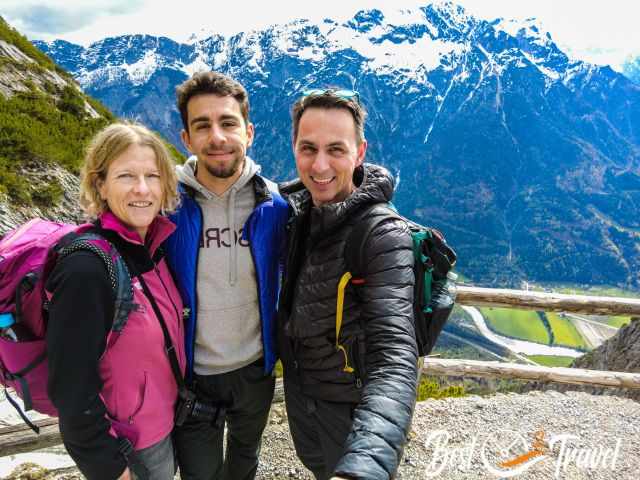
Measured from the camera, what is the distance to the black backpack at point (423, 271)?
2.17 metres

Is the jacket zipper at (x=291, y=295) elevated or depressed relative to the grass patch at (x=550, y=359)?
elevated

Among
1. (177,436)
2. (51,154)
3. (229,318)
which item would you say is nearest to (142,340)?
(229,318)

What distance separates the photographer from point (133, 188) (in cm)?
227

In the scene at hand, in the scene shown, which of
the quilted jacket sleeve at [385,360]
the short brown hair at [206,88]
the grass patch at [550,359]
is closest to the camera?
the quilted jacket sleeve at [385,360]

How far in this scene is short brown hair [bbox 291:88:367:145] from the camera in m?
2.41

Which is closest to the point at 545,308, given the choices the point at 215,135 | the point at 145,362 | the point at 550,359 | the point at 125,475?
the point at 215,135

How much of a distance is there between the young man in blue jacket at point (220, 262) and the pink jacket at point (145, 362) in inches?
8.8

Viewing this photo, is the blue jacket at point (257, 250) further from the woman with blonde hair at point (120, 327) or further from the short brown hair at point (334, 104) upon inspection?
the short brown hair at point (334, 104)

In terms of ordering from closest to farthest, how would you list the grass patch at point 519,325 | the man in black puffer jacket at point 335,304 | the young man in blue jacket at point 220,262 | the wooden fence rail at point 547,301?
the man in black puffer jacket at point 335,304 < the young man in blue jacket at point 220,262 < the wooden fence rail at point 547,301 < the grass patch at point 519,325

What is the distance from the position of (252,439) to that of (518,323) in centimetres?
15709

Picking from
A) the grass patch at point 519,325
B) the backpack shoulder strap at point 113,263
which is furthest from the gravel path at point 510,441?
the grass patch at point 519,325

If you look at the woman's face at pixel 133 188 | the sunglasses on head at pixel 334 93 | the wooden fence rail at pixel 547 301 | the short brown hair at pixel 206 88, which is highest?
the short brown hair at pixel 206 88

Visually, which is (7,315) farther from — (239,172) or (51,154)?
(51,154)

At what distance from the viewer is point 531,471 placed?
167 inches
